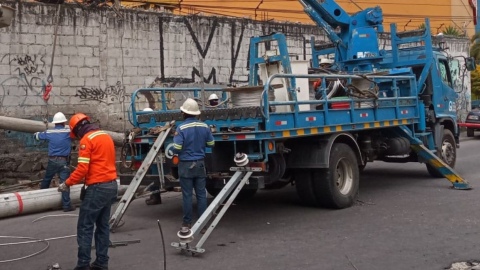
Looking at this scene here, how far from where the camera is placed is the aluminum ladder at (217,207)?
6.21 m

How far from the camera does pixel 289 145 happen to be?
8.18m

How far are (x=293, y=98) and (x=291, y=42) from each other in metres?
9.92

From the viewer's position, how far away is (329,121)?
8172 millimetres

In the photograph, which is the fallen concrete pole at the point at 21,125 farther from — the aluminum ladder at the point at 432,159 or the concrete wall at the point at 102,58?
the aluminum ladder at the point at 432,159

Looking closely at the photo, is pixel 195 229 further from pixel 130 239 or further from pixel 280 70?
pixel 280 70

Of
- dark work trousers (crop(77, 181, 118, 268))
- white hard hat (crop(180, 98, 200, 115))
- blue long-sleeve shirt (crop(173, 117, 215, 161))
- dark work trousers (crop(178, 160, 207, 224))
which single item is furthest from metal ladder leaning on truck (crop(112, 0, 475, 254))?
dark work trousers (crop(77, 181, 118, 268))

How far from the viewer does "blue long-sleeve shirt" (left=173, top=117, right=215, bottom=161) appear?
22.4ft

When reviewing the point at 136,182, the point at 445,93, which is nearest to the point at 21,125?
the point at 136,182

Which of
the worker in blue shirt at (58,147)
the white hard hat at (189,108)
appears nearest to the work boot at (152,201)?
the worker in blue shirt at (58,147)

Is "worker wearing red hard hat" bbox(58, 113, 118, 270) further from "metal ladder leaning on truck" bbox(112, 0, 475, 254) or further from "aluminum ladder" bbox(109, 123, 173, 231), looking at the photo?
"aluminum ladder" bbox(109, 123, 173, 231)

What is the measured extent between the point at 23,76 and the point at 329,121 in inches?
282

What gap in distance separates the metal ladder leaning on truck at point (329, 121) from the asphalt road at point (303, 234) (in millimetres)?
377

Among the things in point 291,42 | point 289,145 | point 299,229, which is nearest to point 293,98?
point 289,145

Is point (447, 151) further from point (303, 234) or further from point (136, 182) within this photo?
point (136, 182)
